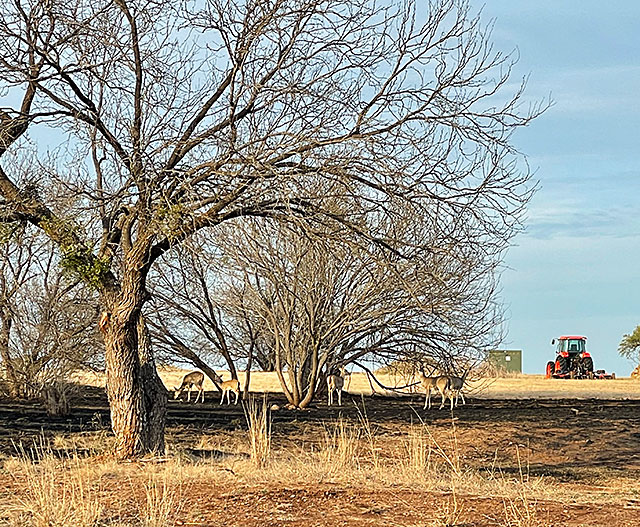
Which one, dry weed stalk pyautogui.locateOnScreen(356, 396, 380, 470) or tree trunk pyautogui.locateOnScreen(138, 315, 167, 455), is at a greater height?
tree trunk pyautogui.locateOnScreen(138, 315, 167, 455)

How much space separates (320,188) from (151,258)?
232 cm

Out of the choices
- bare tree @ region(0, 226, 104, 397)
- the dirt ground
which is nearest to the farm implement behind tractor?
the dirt ground

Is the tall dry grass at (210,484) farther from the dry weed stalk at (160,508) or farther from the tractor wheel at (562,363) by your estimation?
the tractor wheel at (562,363)

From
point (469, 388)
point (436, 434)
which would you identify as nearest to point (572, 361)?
point (469, 388)

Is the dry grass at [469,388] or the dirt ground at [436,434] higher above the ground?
the dry grass at [469,388]

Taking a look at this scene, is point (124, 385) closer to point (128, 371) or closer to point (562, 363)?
point (128, 371)

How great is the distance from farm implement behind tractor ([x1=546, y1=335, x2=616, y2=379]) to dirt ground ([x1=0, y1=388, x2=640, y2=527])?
23.5 m

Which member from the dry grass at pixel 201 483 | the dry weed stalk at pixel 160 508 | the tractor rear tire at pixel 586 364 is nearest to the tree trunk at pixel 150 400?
the dry grass at pixel 201 483

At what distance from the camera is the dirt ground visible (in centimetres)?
806

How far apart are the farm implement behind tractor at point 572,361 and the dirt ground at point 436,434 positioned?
23466 millimetres

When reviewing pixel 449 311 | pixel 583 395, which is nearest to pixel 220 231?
pixel 449 311

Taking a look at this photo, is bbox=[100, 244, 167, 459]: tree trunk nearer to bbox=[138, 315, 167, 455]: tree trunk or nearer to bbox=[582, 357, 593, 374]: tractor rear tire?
bbox=[138, 315, 167, 455]: tree trunk

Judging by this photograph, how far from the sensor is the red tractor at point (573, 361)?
178 ft

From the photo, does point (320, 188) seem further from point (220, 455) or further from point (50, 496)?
point (50, 496)
